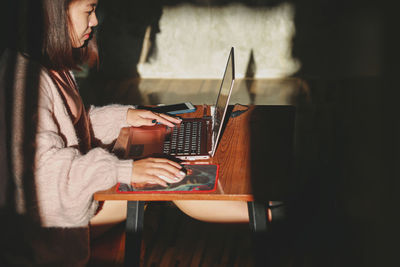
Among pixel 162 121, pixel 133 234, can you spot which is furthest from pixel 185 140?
pixel 133 234

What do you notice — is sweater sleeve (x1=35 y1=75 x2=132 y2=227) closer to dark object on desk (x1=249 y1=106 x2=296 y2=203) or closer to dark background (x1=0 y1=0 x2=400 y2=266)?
dark background (x1=0 y1=0 x2=400 y2=266)

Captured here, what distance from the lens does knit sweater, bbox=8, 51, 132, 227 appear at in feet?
3.70

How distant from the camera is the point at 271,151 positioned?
1323mm

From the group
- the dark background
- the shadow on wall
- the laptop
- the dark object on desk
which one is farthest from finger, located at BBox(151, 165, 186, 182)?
the shadow on wall

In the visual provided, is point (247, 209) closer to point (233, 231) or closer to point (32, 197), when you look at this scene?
point (233, 231)

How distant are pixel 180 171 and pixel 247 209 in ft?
1.12

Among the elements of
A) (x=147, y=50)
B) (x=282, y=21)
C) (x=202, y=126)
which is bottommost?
(x=202, y=126)

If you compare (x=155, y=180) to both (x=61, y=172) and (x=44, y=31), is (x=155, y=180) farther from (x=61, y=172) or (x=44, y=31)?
(x=44, y=31)

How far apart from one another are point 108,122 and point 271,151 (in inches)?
25.8

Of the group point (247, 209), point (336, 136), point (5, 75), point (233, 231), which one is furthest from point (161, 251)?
point (336, 136)

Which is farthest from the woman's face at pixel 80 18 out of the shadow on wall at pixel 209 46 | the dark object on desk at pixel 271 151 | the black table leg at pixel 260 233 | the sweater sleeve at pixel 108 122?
the shadow on wall at pixel 209 46

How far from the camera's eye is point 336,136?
108 inches

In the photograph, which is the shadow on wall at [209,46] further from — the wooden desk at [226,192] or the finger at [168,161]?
the finger at [168,161]

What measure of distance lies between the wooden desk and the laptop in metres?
0.04
